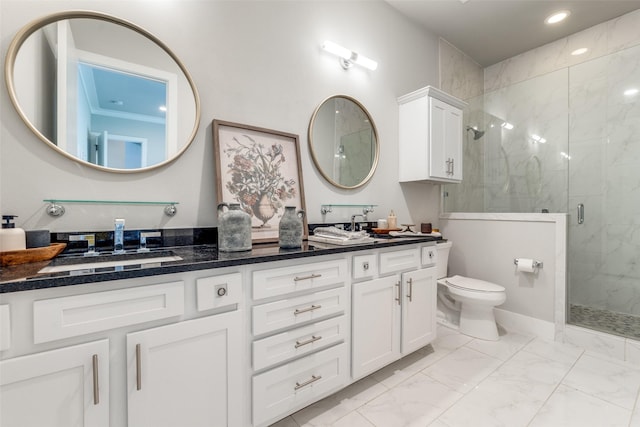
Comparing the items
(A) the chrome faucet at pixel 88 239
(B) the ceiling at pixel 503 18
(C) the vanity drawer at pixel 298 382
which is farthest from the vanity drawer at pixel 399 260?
(B) the ceiling at pixel 503 18

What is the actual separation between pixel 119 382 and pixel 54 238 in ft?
2.42

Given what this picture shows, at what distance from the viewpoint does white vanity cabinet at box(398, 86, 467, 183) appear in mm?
2430

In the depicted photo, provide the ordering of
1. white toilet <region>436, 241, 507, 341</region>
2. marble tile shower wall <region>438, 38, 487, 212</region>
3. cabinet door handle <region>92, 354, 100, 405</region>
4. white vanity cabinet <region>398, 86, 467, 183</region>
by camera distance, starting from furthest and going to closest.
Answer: marble tile shower wall <region>438, 38, 487, 212</region>, white vanity cabinet <region>398, 86, 467, 183</region>, white toilet <region>436, 241, 507, 341</region>, cabinet door handle <region>92, 354, 100, 405</region>

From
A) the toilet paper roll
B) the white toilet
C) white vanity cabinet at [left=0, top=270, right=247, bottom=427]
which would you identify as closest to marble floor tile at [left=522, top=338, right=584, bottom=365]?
the white toilet

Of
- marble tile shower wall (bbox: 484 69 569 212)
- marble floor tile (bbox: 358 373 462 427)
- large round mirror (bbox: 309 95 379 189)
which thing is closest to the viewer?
marble floor tile (bbox: 358 373 462 427)

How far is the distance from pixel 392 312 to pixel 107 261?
4.85ft

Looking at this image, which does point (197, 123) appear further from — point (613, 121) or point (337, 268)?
point (613, 121)

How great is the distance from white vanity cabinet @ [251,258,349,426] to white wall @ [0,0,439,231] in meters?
0.66

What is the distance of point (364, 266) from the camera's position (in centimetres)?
154

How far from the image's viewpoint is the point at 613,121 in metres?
2.51

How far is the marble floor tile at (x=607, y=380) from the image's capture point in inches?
61.0

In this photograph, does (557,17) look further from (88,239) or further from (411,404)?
(88,239)

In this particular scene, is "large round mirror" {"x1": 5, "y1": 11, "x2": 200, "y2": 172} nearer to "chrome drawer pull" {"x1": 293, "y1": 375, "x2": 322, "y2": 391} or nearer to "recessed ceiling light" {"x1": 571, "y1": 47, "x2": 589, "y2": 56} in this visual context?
"chrome drawer pull" {"x1": 293, "y1": 375, "x2": 322, "y2": 391}

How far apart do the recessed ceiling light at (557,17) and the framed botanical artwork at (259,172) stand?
9.40ft
